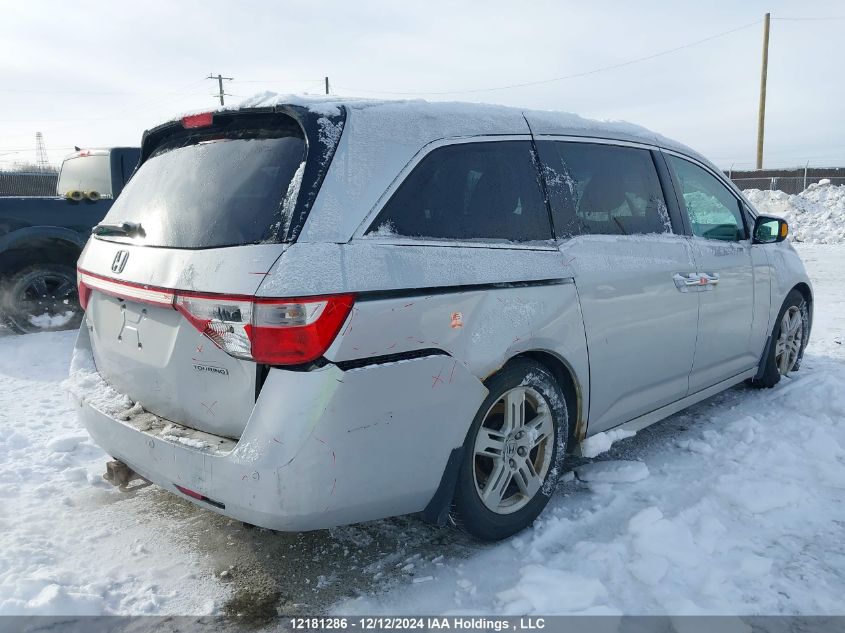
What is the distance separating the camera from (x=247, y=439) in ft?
7.07

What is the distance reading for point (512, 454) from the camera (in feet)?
9.29

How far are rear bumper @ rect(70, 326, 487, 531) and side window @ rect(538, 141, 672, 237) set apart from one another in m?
1.10

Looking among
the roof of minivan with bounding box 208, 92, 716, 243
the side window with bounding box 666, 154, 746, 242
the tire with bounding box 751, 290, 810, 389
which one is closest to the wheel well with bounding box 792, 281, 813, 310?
the tire with bounding box 751, 290, 810, 389

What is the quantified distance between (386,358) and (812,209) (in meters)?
25.0

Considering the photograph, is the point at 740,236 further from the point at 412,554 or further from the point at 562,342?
the point at 412,554

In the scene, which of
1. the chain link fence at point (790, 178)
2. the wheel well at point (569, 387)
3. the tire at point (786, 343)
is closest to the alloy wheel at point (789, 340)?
the tire at point (786, 343)

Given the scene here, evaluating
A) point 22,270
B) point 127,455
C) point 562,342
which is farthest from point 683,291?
point 22,270

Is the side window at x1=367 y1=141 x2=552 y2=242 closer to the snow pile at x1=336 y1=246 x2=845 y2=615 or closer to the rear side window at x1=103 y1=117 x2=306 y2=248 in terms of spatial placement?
the rear side window at x1=103 y1=117 x2=306 y2=248

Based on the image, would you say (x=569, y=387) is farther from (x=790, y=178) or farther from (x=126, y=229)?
(x=790, y=178)

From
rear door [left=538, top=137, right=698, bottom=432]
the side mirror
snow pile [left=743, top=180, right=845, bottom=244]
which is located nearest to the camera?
rear door [left=538, top=137, right=698, bottom=432]

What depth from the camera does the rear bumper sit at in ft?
6.86

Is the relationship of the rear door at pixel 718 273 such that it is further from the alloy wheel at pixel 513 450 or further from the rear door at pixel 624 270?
the alloy wheel at pixel 513 450

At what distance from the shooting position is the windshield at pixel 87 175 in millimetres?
7195

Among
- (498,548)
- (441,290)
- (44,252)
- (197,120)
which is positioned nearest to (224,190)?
(197,120)
